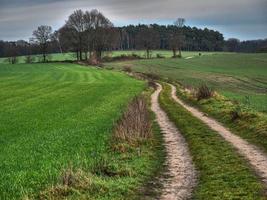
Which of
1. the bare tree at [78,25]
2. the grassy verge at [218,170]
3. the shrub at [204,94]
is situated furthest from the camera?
the bare tree at [78,25]

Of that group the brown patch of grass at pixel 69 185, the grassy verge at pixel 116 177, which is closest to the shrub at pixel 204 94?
the grassy verge at pixel 116 177

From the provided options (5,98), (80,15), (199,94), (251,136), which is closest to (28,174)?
(251,136)

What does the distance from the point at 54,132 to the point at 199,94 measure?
1936 centimetres

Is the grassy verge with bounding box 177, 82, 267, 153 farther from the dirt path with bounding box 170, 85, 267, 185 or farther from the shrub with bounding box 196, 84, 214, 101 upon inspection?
the shrub with bounding box 196, 84, 214, 101

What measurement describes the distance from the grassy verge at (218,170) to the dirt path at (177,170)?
260 millimetres

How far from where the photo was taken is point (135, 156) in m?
Result: 19.0

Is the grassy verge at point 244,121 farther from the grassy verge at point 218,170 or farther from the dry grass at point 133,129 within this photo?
the dry grass at point 133,129

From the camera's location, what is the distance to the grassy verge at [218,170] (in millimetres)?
13508

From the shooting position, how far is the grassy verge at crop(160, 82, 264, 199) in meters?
13.5

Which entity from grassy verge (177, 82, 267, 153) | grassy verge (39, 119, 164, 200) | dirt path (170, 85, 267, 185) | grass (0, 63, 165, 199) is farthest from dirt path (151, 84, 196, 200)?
grassy verge (177, 82, 267, 153)

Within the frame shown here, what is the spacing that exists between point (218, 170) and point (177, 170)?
4.42 feet

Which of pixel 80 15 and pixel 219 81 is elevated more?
pixel 80 15

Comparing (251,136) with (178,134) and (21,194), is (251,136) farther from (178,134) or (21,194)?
(21,194)

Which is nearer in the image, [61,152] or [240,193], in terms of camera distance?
[240,193]
